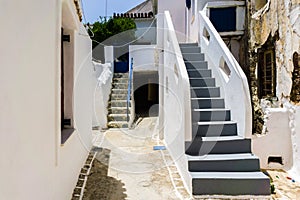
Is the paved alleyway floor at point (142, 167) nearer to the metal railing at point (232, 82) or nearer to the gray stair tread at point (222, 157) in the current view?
the gray stair tread at point (222, 157)

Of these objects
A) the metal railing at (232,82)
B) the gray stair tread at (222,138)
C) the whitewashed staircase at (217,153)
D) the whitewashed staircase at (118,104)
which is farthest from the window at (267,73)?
the whitewashed staircase at (118,104)

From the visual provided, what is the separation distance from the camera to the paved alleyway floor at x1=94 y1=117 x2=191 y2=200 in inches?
163

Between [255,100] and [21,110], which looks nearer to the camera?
[21,110]

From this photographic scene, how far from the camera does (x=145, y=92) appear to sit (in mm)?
15555

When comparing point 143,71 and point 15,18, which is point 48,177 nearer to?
point 15,18

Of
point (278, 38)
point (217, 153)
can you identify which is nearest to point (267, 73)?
point (278, 38)

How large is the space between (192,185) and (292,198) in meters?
1.75

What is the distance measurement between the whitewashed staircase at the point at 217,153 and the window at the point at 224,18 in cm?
274

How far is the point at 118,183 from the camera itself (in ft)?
15.0

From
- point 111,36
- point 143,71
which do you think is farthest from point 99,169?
point 111,36

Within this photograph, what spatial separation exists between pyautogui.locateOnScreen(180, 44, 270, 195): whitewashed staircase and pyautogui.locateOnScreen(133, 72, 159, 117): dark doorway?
26.0ft

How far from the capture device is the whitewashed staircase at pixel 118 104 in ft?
33.1

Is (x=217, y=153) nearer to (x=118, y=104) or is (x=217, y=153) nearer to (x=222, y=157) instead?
(x=222, y=157)

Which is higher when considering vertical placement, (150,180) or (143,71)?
(143,71)
